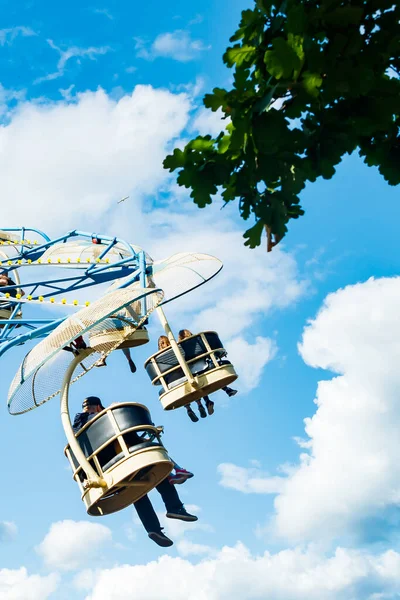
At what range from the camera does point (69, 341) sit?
28.0 feet

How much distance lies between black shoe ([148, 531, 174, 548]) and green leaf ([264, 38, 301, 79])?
761 centimetres

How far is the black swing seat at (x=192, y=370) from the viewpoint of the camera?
11.0 meters

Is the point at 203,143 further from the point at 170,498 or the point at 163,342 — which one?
the point at 163,342

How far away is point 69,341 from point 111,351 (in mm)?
1319

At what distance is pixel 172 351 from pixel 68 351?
182 cm

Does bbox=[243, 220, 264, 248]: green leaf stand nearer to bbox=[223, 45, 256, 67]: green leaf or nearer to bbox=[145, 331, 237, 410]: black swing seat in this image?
bbox=[223, 45, 256, 67]: green leaf

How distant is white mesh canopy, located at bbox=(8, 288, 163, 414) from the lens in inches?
339

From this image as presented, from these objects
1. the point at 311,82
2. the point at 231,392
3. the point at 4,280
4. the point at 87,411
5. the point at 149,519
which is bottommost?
the point at 311,82

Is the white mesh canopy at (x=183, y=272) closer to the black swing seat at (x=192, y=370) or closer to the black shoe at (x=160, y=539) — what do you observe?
the black swing seat at (x=192, y=370)

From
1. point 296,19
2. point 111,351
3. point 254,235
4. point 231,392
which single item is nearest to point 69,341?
point 111,351

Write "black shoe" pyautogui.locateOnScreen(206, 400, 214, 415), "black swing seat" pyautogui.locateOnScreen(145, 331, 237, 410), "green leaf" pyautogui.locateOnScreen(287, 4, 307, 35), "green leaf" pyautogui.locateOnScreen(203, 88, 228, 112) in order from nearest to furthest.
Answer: "green leaf" pyautogui.locateOnScreen(287, 4, 307, 35), "green leaf" pyautogui.locateOnScreen(203, 88, 228, 112), "black swing seat" pyautogui.locateOnScreen(145, 331, 237, 410), "black shoe" pyautogui.locateOnScreen(206, 400, 214, 415)

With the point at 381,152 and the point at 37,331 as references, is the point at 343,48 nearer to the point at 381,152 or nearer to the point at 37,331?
the point at 381,152

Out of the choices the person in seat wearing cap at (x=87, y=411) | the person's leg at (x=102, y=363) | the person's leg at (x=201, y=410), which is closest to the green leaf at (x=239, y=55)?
the person in seat wearing cap at (x=87, y=411)

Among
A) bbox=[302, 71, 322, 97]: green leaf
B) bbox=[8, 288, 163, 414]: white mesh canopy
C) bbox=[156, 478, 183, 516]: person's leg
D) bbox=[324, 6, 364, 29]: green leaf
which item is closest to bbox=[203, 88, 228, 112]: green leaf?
bbox=[302, 71, 322, 97]: green leaf
